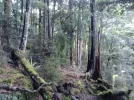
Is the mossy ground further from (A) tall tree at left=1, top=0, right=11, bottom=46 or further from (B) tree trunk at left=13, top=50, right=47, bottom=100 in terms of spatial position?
(A) tall tree at left=1, top=0, right=11, bottom=46

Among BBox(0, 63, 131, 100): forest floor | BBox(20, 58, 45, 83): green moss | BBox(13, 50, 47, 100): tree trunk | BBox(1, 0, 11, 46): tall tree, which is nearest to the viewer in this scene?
BBox(0, 63, 131, 100): forest floor

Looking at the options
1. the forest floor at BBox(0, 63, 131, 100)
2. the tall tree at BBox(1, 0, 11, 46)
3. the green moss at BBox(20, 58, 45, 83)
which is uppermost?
the tall tree at BBox(1, 0, 11, 46)

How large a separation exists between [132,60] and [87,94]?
34.1ft

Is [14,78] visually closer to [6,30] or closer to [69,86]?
[69,86]

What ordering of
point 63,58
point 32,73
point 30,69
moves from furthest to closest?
1. point 63,58
2. point 30,69
3. point 32,73

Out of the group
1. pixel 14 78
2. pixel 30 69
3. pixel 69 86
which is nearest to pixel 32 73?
pixel 30 69

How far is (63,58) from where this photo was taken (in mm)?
13750

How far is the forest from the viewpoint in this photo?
8.19m

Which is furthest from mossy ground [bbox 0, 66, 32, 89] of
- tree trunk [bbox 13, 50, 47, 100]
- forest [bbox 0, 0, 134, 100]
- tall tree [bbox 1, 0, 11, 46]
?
tall tree [bbox 1, 0, 11, 46]

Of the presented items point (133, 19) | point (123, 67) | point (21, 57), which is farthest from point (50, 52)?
point (133, 19)

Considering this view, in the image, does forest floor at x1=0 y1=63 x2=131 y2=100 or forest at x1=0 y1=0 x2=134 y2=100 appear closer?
forest floor at x1=0 y1=63 x2=131 y2=100

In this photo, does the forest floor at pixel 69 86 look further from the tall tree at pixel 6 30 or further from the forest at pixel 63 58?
the tall tree at pixel 6 30

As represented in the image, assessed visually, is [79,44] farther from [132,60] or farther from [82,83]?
[82,83]

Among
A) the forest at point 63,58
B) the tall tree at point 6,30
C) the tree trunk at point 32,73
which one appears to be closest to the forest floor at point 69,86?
the forest at point 63,58
